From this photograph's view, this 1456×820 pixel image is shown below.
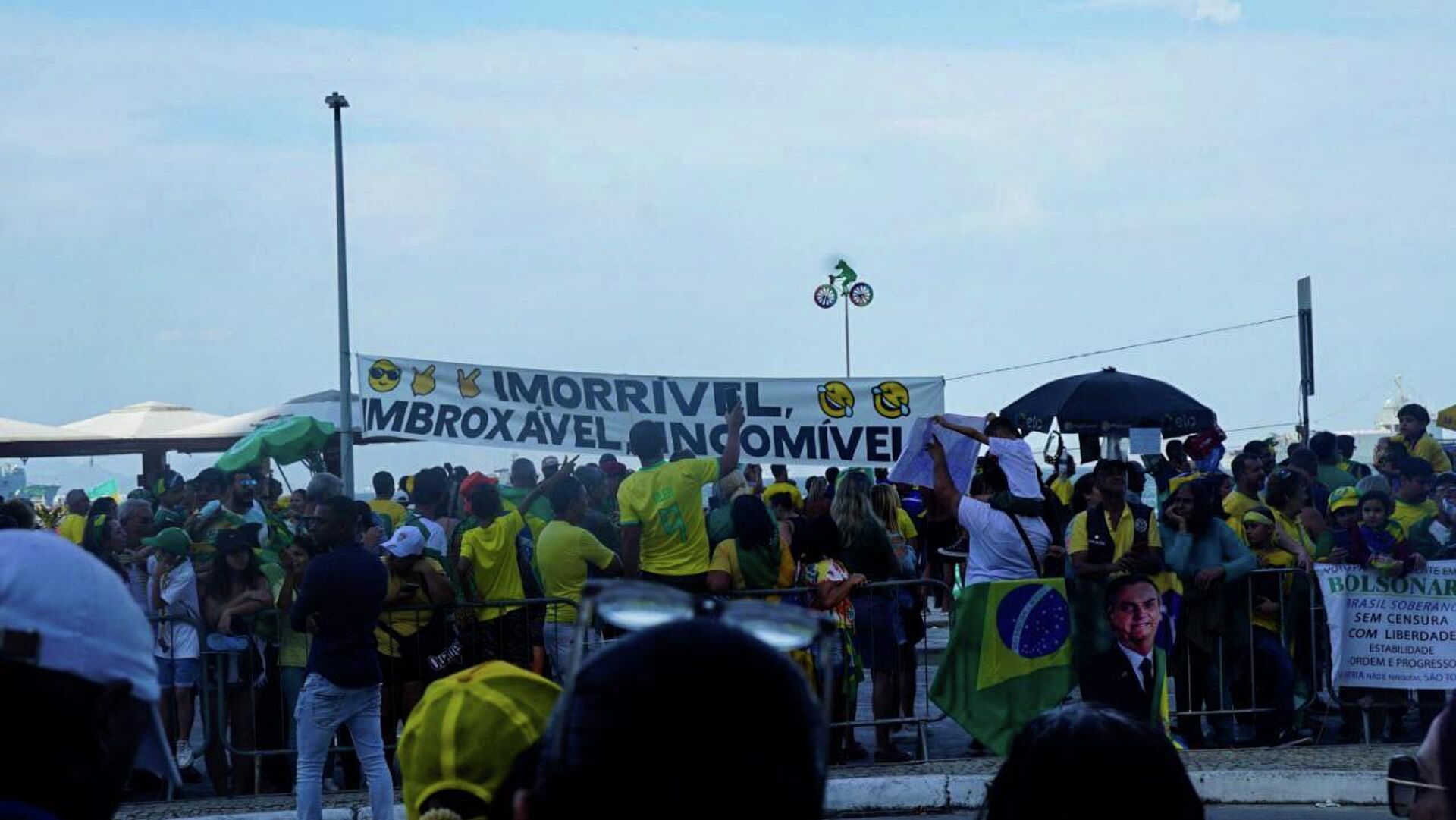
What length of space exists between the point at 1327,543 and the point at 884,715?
3115 millimetres

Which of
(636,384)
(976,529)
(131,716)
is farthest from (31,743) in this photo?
(636,384)

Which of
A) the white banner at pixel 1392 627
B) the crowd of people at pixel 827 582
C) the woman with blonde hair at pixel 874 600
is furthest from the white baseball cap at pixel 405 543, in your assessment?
the white banner at pixel 1392 627

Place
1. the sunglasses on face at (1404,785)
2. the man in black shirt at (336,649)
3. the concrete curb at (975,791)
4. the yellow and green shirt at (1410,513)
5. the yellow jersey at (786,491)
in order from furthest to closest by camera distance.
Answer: the yellow jersey at (786,491) < the yellow and green shirt at (1410,513) < the concrete curb at (975,791) < the man in black shirt at (336,649) < the sunglasses on face at (1404,785)

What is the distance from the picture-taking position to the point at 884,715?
11094 millimetres

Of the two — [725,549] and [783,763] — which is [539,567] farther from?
[783,763]

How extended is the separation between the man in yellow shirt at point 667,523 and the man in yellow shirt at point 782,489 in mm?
5233

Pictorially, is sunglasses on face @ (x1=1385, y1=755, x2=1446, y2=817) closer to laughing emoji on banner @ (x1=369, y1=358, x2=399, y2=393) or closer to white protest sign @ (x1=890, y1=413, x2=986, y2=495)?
white protest sign @ (x1=890, y1=413, x2=986, y2=495)

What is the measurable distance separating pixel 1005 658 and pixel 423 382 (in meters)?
5.51

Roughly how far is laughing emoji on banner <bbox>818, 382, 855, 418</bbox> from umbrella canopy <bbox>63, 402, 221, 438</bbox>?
17.7 m

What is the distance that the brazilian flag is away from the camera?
33.9 feet

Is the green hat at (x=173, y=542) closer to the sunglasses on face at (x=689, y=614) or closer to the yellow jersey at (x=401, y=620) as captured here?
the yellow jersey at (x=401, y=620)

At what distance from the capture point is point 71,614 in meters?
1.87

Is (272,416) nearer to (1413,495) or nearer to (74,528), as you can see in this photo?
(74,528)

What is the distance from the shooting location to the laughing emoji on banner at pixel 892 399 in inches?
530
